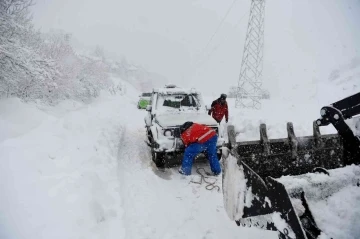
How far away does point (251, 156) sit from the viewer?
3.96 m

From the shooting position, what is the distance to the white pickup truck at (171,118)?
5.77m

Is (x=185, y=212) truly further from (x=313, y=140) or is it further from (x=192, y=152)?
(x=313, y=140)

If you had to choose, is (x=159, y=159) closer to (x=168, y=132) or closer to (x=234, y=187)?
(x=168, y=132)

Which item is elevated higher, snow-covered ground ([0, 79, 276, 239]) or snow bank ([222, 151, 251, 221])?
snow bank ([222, 151, 251, 221])

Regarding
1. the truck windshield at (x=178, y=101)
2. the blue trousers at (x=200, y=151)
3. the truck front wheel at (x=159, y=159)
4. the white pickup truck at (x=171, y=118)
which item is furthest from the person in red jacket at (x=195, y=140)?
the truck windshield at (x=178, y=101)

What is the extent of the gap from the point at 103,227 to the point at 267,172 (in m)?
2.68

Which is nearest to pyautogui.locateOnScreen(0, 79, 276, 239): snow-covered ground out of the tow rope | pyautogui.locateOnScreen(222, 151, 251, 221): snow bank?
the tow rope

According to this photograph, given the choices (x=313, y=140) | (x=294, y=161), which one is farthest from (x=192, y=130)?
(x=313, y=140)

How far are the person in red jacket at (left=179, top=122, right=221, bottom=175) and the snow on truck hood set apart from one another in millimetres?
558

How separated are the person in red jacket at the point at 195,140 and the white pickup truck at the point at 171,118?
0.43 metres

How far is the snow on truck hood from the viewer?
596 cm

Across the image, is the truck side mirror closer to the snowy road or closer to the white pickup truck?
the white pickup truck

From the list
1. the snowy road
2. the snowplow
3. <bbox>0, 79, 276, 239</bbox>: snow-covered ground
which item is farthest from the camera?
the snowy road

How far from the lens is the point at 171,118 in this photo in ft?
21.1
